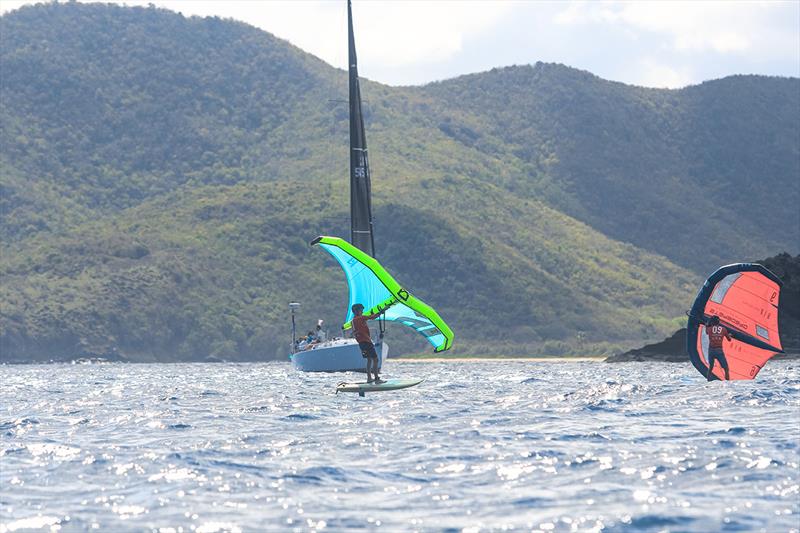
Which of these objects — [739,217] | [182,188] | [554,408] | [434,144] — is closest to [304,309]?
[182,188]

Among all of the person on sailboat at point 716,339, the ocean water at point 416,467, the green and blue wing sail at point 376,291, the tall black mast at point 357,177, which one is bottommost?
the ocean water at point 416,467

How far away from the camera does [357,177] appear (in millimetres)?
54969

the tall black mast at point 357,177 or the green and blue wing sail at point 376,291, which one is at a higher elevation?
the tall black mast at point 357,177

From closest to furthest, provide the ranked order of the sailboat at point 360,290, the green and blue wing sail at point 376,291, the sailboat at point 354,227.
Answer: the green and blue wing sail at point 376,291
the sailboat at point 360,290
the sailboat at point 354,227

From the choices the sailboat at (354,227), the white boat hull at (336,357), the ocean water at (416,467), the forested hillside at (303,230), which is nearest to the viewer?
the ocean water at (416,467)

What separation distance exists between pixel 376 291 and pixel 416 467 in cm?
1826

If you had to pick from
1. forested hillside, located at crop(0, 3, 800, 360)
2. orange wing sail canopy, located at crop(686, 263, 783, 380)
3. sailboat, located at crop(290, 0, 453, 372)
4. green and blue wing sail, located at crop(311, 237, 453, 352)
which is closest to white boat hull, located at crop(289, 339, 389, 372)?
sailboat, located at crop(290, 0, 453, 372)

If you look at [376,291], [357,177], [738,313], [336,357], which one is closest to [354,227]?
[357,177]

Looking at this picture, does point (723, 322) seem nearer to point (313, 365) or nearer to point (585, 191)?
point (313, 365)

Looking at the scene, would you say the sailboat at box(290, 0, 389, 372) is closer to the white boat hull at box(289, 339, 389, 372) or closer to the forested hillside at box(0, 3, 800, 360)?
the white boat hull at box(289, 339, 389, 372)

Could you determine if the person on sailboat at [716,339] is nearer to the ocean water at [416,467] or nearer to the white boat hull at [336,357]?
the ocean water at [416,467]

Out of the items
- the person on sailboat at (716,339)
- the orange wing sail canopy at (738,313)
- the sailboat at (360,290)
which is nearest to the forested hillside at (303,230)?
the sailboat at (360,290)

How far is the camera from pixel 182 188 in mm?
175500

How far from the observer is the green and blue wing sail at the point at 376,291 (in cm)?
3328
